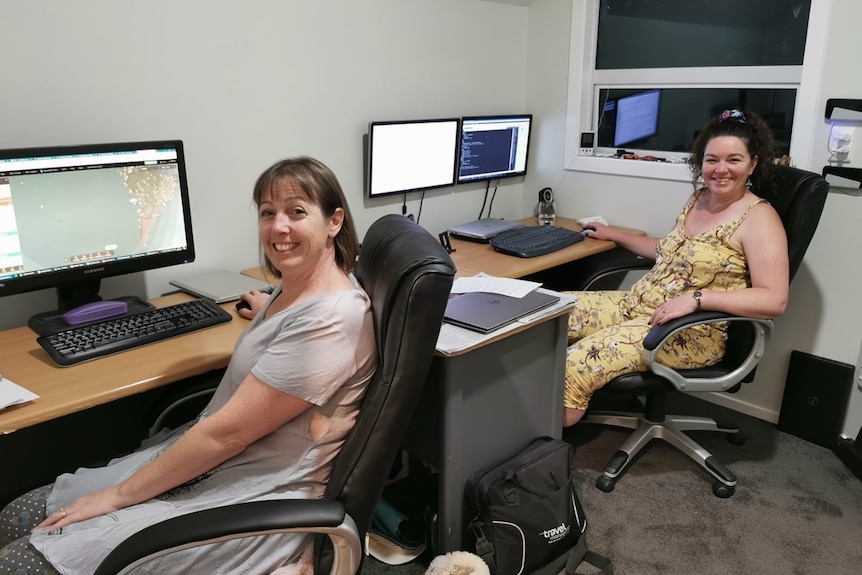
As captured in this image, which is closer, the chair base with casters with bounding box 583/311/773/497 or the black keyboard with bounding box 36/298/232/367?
the black keyboard with bounding box 36/298/232/367

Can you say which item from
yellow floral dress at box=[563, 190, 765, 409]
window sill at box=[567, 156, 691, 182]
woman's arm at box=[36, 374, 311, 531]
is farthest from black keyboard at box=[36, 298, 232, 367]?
window sill at box=[567, 156, 691, 182]

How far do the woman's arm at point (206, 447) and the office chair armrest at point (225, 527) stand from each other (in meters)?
0.19

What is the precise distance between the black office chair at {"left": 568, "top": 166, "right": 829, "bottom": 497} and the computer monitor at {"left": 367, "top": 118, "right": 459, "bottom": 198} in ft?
3.85

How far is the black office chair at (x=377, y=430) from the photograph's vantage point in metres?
1.10

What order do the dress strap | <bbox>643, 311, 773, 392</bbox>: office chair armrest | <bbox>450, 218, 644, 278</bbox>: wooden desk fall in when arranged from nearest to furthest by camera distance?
<bbox>643, 311, 773, 392</bbox>: office chair armrest < the dress strap < <bbox>450, 218, 644, 278</bbox>: wooden desk

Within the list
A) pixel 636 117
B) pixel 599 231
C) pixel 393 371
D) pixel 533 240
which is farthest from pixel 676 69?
pixel 393 371

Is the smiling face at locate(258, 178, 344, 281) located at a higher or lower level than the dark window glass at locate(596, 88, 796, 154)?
lower

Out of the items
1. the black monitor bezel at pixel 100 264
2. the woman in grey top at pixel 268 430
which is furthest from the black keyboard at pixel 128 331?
the woman in grey top at pixel 268 430

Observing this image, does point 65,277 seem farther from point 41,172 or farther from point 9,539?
point 9,539

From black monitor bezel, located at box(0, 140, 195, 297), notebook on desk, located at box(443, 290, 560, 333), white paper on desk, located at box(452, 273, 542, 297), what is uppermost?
black monitor bezel, located at box(0, 140, 195, 297)

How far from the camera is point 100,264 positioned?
6.23 feet

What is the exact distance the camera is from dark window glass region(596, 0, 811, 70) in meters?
2.71

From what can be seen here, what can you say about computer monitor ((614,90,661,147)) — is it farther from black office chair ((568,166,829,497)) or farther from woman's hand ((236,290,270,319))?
woman's hand ((236,290,270,319))

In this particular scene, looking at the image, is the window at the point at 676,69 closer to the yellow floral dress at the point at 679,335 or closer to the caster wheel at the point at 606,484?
the yellow floral dress at the point at 679,335
